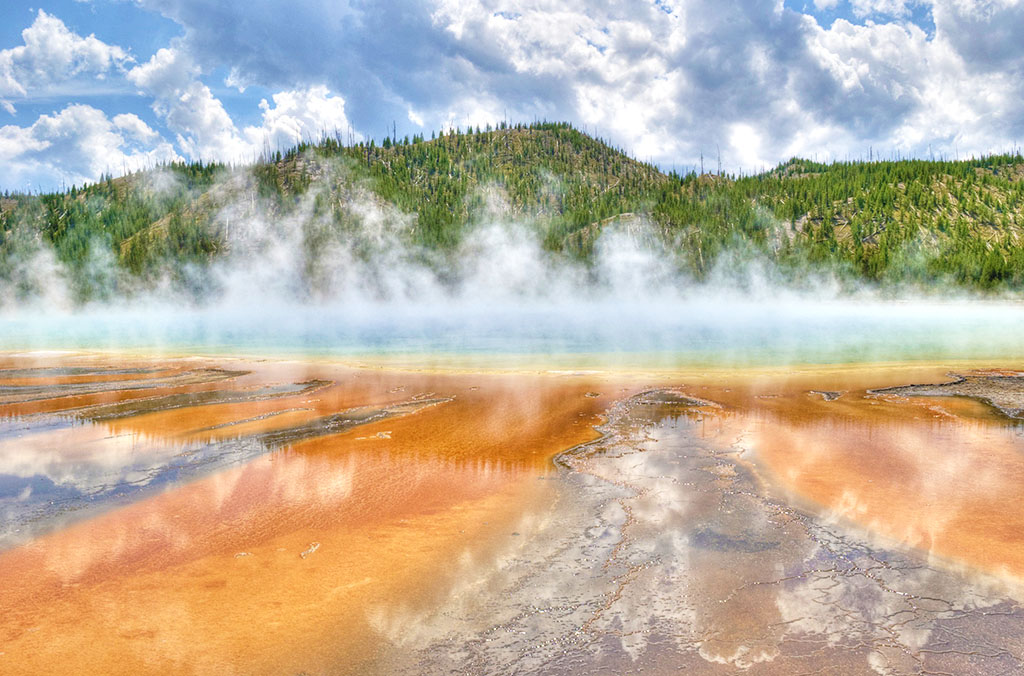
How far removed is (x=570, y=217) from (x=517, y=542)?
154 m

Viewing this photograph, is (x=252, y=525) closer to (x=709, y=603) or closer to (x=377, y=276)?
(x=709, y=603)

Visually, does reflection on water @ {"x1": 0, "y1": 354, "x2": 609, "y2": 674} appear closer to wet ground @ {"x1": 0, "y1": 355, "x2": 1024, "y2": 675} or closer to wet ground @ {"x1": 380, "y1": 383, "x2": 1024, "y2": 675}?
wet ground @ {"x1": 0, "y1": 355, "x2": 1024, "y2": 675}

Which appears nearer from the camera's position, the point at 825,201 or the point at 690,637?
the point at 690,637

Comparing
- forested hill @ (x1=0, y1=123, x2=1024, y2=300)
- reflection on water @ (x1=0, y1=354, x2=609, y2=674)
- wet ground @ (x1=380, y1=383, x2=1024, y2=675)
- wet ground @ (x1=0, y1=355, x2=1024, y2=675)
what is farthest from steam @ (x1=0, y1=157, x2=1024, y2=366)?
wet ground @ (x1=380, y1=383, x2=1024, y2=675)

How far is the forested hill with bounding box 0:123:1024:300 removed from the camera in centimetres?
12506

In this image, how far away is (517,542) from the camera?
24.7 feet

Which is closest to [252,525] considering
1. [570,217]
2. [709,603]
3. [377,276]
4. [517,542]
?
[517,542]

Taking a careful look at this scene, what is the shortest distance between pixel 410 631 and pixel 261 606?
163cm

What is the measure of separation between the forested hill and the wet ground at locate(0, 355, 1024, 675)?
4945 inches

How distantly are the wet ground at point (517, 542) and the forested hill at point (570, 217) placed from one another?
412 ft

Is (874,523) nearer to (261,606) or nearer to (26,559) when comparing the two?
(261,606)

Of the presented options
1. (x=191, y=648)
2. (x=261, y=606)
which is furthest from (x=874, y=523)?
(x=191, y=648)

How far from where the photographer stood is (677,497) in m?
8.97

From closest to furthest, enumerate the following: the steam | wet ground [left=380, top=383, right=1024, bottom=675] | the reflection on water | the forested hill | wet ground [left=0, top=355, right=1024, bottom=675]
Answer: wet ground [left=380, top=383, right=1024, bottom=675], wet ground [left=0, top=355, right=1024, bottom=675], the reflection on water, the steam, the forested hill
